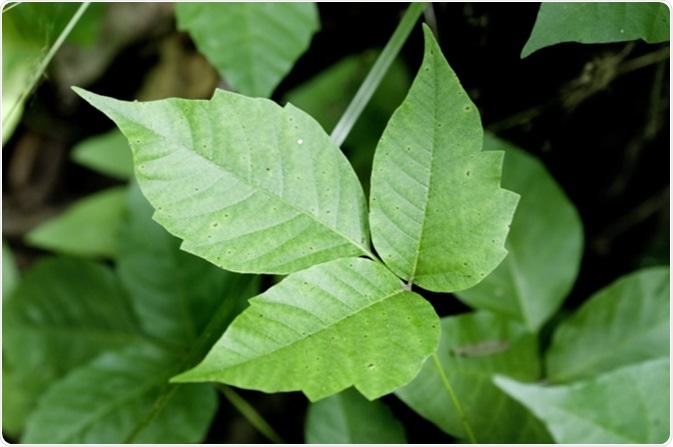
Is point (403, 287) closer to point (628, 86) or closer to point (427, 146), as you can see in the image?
point (427, 146)

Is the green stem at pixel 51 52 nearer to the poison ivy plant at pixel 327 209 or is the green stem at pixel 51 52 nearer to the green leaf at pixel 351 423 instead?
the poison ivy plant at pixel 327 209

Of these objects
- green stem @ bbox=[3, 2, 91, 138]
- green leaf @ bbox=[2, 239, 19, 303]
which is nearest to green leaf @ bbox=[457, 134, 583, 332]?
green stem @ bbox=[3, 2, 91, 138]

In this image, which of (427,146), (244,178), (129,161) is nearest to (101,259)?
(129,161)

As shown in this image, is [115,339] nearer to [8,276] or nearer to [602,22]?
[8,276]

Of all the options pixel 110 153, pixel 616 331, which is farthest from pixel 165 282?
pixel 616 331

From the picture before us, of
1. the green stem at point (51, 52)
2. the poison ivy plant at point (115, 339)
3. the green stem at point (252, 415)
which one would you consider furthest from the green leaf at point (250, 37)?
the green stem at point (252, 415)

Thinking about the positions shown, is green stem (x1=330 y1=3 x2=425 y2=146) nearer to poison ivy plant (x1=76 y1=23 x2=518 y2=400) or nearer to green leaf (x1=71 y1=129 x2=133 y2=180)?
poison ivy plant (x1=76 y1=23 x2=518 y2=400)
